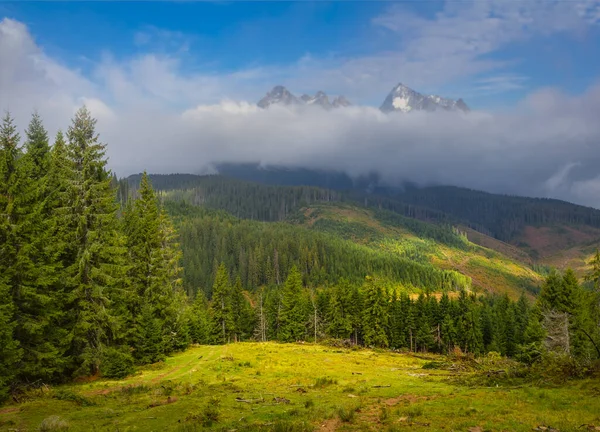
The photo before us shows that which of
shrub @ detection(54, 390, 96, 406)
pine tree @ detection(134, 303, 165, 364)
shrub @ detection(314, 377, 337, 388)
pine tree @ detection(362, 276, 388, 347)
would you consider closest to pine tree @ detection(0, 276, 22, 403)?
shrub @ detection(54, 390, 96, 406)

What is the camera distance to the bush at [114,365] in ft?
106

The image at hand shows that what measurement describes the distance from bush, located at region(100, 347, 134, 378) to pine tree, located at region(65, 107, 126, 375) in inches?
24.0

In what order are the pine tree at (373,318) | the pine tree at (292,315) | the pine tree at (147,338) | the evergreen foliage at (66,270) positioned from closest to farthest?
the evergreen foliage at (66,270) → the pine tree at (147,338) → the pine tree at (373,318) → the pine tree at (292,315)

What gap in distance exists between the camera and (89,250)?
32625 mm

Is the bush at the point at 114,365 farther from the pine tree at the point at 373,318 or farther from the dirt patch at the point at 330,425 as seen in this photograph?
the pine tree at the point at 373,318

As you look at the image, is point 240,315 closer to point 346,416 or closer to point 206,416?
point 206,416

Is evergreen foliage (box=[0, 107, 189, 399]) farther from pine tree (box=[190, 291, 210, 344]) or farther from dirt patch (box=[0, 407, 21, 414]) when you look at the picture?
pine tree (box=[190, 291, 210, 344])

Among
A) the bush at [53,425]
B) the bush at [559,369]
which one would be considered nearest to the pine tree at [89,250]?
the bush at [53,425]

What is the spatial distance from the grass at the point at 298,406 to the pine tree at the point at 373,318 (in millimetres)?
54228

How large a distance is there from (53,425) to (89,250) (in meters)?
18.8

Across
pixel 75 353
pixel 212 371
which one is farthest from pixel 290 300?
pixel 75 353

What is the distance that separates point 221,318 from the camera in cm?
8831

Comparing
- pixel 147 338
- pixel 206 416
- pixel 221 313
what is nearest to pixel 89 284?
pixel 147 338

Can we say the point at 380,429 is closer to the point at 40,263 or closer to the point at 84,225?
the point at 40,263
